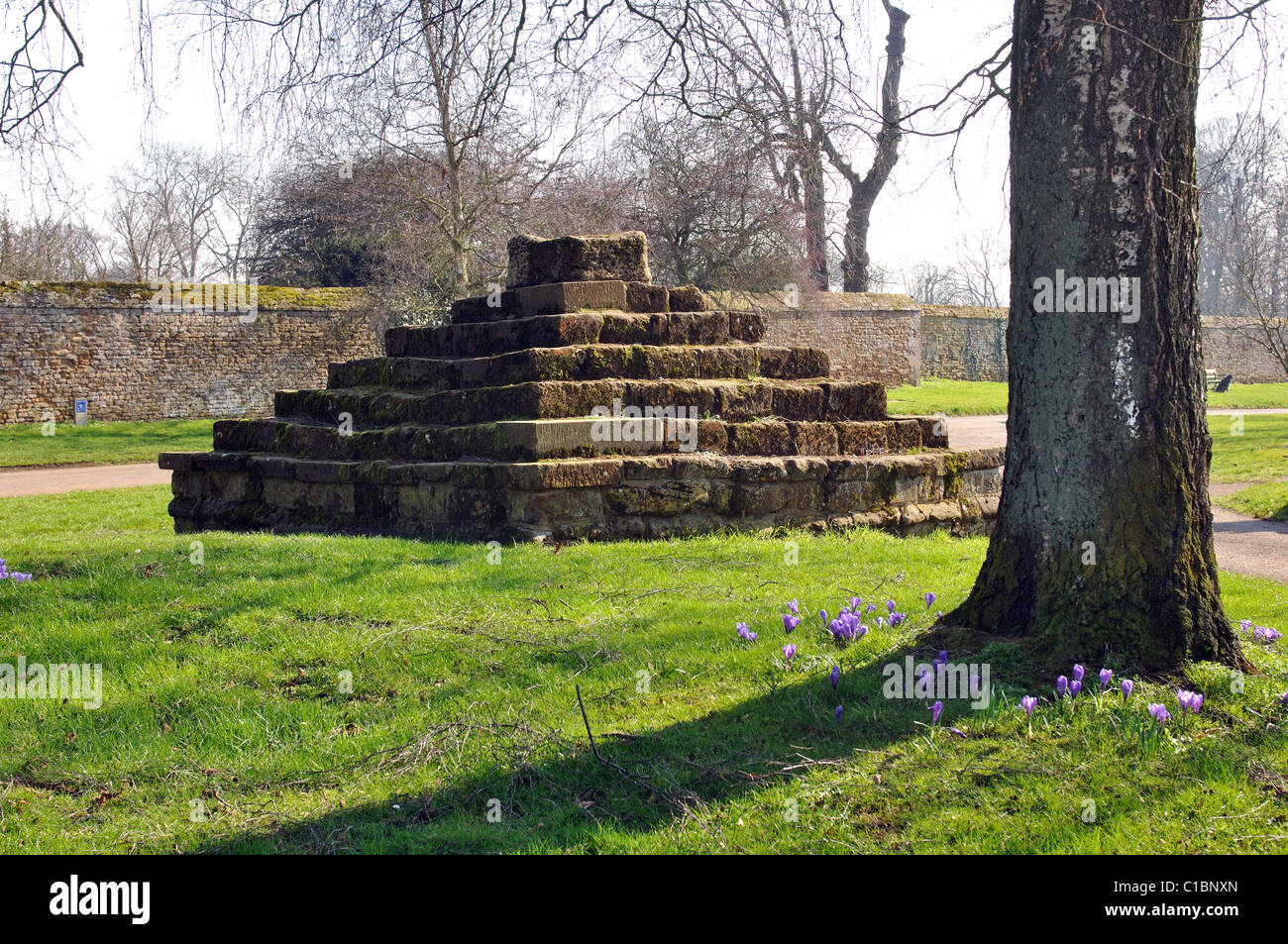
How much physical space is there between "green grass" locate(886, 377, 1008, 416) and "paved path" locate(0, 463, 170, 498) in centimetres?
1567

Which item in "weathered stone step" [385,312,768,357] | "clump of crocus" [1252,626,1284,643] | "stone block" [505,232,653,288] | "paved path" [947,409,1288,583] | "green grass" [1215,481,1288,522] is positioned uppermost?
"stone block" [505,232,653,288]

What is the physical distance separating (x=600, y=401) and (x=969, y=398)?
82.7ft

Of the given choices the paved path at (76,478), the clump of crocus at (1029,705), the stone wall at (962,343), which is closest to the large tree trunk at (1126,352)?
the clump of crocus at (1029,705)

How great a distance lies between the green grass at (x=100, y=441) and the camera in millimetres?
20000

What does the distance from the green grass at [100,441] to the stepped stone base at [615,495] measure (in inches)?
462

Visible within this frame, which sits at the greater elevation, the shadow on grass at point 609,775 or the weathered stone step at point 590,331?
the weathered stone step at point 590,331

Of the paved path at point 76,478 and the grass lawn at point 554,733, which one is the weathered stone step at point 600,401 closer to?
the grass lawn at point 554,733

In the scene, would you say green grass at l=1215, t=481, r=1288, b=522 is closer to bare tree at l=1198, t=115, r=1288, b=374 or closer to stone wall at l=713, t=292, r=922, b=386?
bare tree at l=1198, t=115, r=1288, b=374

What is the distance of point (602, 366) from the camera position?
8.99 meters

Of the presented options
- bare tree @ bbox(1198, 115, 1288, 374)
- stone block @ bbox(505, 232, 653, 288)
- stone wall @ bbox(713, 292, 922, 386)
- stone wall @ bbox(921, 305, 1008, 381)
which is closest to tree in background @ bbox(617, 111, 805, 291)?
stone wall @ bbox(713, 292, 922, 386)

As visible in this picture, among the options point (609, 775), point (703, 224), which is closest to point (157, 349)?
point (703, 224)

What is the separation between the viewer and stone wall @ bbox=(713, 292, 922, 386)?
33.2 metres

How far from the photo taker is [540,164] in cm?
2288

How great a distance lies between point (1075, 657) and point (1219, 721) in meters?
0.59
